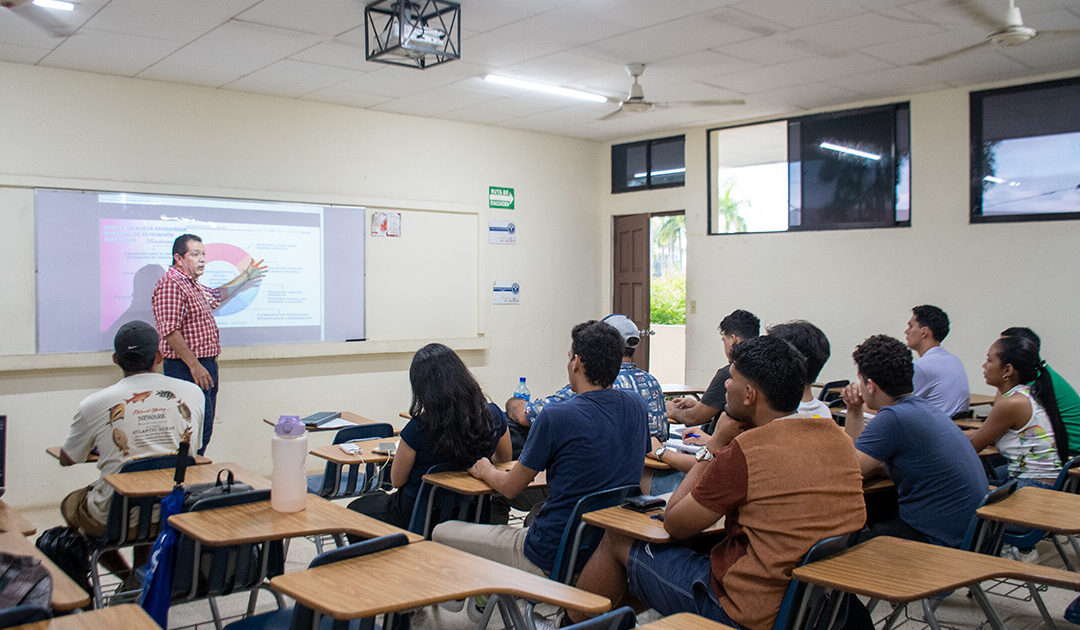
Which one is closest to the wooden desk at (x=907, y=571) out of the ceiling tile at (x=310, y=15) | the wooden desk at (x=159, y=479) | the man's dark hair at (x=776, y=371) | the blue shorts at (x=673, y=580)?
the blue shorts at (x=673, y=580)

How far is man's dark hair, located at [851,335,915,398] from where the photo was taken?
3178 millimetres

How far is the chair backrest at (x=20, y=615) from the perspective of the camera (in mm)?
1669

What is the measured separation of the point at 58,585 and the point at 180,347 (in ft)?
11.9

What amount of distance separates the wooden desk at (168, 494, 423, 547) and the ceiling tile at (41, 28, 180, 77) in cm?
351

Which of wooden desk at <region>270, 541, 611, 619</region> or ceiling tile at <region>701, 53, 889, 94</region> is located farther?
ceiling tile at <region>701, 53, 889, 94</region>

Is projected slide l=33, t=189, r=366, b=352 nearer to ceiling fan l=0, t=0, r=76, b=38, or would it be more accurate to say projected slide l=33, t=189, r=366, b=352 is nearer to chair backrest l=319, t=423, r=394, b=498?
ceiling fan l=0, t=0, r=76, b=38

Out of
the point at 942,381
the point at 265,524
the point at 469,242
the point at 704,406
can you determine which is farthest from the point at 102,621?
the point at 469,242

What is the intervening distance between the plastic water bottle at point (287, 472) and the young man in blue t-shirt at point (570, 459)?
0.62m

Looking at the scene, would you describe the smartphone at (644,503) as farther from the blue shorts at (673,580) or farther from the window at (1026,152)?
the window at (1026,152)

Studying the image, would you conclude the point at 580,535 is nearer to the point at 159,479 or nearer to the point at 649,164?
the point at 159,479

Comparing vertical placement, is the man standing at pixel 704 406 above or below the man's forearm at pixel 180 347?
below

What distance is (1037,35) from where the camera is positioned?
4.23 meters

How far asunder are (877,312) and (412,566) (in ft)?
18.2

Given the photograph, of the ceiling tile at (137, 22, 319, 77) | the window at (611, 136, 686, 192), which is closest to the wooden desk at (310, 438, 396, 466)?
the ceiling tile at (137, 22, 319, 77)
